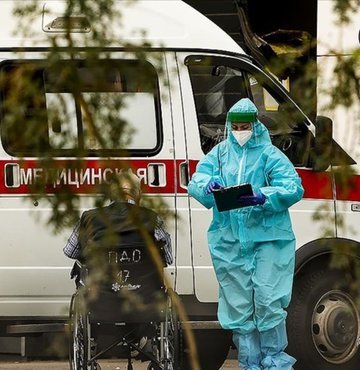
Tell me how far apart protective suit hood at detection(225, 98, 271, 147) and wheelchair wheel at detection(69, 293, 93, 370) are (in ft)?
4.03

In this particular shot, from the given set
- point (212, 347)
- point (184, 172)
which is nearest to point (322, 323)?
point (212, 347)

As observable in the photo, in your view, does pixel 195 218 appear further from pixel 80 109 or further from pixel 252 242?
pixel 80 109

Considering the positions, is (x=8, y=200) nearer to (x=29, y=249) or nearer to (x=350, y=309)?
(x=29, y=249)

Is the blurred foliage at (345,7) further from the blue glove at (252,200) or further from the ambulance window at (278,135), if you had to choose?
the ambulance window at (278,135)

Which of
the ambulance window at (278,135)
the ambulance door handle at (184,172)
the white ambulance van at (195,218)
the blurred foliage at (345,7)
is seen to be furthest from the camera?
the ambulance door handle at (184,172)

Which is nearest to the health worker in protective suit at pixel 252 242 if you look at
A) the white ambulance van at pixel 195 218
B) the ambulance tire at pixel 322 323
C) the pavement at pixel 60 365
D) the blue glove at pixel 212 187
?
the blue glove at pixel 212 187

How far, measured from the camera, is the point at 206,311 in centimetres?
809

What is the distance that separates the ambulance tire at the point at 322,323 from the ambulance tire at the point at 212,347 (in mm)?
503

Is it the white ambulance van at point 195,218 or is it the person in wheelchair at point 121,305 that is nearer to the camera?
the person in wheelchair at point 121,305

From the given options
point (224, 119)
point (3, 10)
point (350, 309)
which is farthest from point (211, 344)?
point (3, 10)

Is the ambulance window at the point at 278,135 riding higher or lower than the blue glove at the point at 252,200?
higher

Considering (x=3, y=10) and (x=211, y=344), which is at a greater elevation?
(x=3, y=10)

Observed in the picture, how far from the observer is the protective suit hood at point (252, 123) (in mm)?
6996

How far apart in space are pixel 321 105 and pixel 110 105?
1.85 ft
